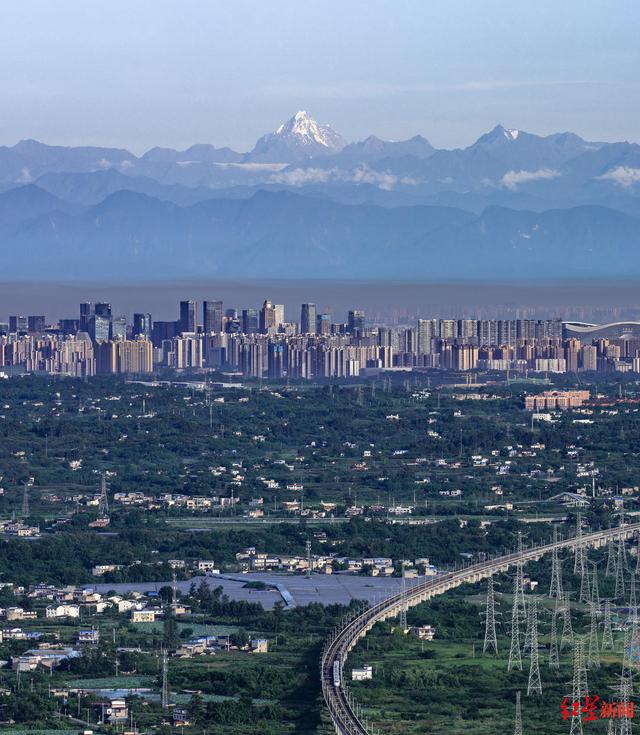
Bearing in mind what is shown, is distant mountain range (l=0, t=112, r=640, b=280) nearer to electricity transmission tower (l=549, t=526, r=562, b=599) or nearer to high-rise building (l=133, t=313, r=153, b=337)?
high-rise building (l=133, t=313, r=153, b=337)

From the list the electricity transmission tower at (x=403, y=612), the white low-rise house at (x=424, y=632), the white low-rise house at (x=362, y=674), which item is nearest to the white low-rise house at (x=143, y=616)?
the electricity transmission tower at (x=403, y=612)

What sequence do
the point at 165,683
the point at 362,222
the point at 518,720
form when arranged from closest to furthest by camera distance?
the point at 518,720 < the point at 165,683 < the point at 362,222

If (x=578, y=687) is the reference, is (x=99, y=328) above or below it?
above

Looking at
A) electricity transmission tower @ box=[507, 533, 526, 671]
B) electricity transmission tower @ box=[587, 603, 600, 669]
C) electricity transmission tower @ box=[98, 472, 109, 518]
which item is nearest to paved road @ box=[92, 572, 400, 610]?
electricity transmission tower @ box=[507, 533, 526, 671]

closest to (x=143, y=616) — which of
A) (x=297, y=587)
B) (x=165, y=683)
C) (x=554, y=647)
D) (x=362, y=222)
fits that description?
(x=297, y=587)

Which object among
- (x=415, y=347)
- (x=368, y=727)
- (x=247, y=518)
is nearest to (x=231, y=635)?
(x=368, y=727)

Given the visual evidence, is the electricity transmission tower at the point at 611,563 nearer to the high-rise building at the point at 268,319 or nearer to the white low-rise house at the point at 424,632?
the white low-rise house at the point at 424,632

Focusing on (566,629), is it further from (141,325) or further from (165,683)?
(141,325)

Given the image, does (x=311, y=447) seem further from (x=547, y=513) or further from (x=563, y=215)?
(x=563, y=215)
